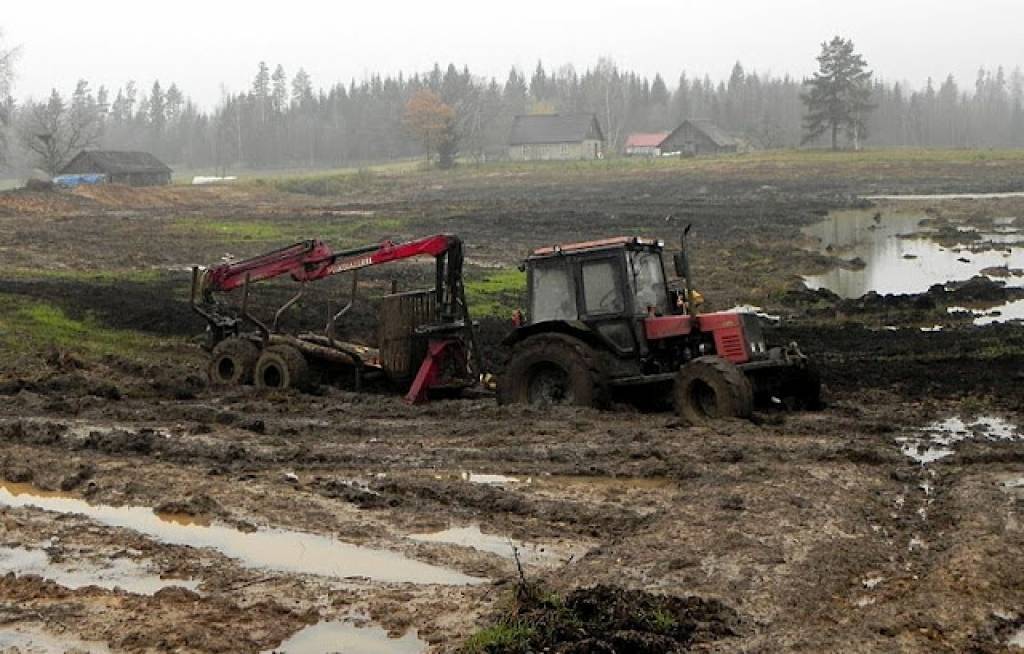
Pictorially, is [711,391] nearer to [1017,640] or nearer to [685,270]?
[685,270]

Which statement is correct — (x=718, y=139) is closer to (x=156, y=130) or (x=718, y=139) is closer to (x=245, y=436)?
(x=156, y=130)

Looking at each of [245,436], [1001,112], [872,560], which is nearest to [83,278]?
[245,436]

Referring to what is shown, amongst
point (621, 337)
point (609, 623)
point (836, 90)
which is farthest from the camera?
point (836, 90)

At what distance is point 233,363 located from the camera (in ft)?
60.0

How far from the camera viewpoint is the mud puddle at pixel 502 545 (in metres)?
10.0

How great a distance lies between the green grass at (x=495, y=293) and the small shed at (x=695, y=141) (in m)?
78.8

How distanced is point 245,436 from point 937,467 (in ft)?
24.8

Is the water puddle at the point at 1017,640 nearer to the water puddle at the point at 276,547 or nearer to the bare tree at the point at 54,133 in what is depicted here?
the water puddle at the point at 276,547

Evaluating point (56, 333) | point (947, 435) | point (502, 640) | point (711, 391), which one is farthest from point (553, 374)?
point (56, 333)

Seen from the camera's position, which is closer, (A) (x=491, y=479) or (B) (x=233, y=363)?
(A) (x=491, y=479)

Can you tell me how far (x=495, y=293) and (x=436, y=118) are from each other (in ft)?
220

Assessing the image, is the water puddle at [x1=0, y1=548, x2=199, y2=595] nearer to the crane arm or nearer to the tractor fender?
the tractor fender

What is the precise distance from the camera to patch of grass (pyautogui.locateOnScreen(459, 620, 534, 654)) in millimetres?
7648

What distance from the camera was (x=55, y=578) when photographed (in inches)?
383
